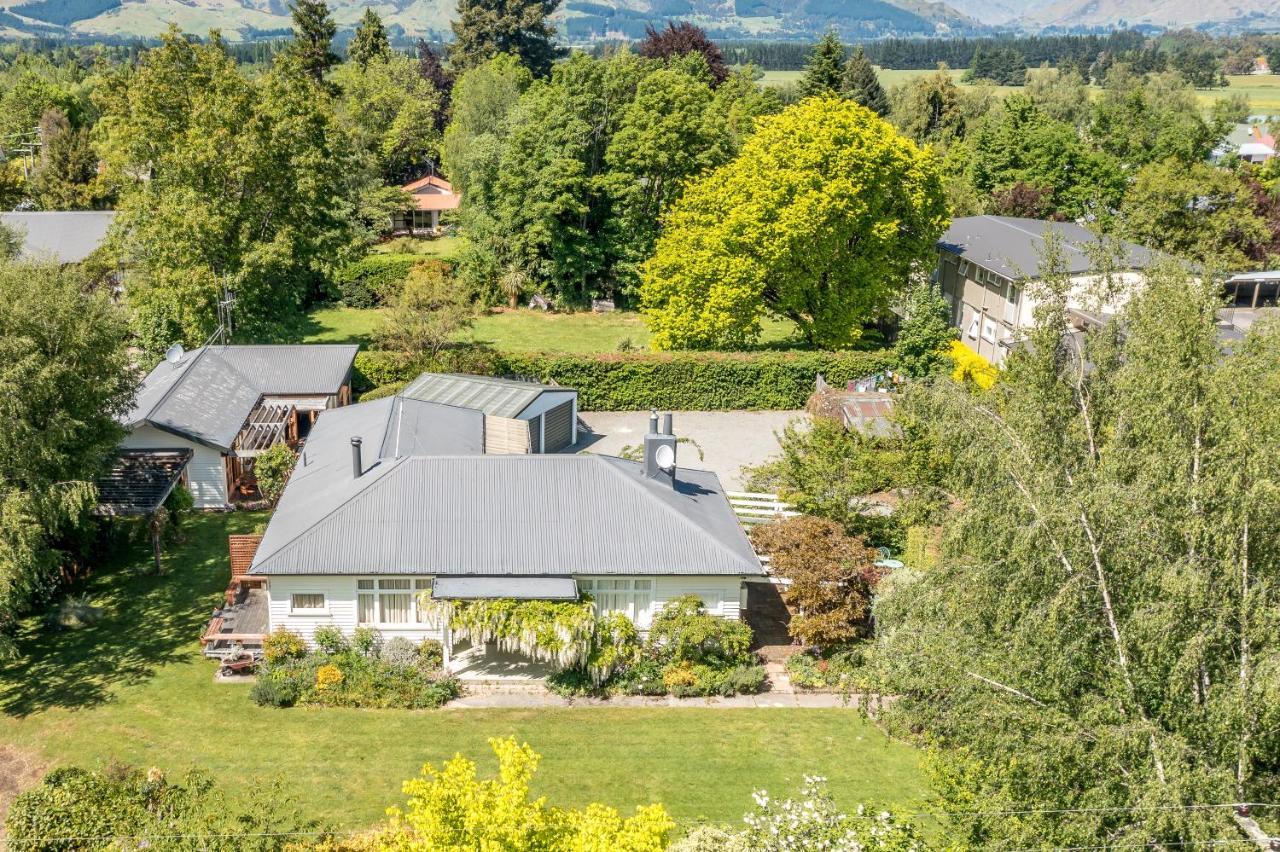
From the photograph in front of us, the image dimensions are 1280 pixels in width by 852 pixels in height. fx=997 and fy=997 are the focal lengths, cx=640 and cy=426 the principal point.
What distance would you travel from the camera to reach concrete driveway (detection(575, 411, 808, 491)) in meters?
33.6

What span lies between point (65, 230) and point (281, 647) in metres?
40.0

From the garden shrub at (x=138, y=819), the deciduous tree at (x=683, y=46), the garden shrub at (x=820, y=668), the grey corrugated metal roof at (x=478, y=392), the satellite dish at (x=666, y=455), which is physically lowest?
the garden shrub at (x=820, y=668)

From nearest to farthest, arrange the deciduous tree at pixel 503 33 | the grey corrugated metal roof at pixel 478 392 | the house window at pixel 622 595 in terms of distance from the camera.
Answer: the house window at pixel 622 595
the grey corrugated metal roof at pixel 478 392
the deciduous tree at pixel 503 33

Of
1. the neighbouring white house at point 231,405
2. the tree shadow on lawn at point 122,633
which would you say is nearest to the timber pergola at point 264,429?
the neighbouring white house at point 231,405

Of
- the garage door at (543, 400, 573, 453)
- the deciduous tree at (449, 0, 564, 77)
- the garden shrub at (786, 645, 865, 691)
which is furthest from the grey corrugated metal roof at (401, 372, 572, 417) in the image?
the deciduous tree at (449, 0, 564, 77)

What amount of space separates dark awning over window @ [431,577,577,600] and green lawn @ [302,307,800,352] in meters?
24.8

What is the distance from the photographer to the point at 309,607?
21484mm

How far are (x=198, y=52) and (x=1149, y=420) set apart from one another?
3502 cm

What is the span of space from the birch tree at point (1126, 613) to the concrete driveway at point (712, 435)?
57.7ft

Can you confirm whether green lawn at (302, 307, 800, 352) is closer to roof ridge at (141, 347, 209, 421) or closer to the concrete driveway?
the concrete driveway

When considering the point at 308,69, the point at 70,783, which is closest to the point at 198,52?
the point at 70,783

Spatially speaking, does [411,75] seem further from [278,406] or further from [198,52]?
[278,406]

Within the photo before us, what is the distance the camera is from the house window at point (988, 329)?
44.8 metres

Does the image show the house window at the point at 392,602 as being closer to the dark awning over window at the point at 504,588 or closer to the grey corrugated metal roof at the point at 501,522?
the grey corrugated metal roof at the point at 501,522
